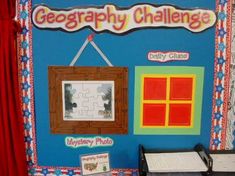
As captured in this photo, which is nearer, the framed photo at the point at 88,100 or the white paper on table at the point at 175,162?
the white paper on table at the point at 175,162

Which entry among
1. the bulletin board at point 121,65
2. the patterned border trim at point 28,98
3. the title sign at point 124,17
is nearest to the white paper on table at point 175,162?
the bulletin board at point 121,65

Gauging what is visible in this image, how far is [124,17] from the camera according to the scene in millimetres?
1458

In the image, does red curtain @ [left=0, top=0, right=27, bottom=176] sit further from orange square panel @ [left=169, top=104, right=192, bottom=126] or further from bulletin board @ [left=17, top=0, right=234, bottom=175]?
orange square panel @ [left=169, top=104, right=192, bottom=126]

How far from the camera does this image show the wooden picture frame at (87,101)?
59.4 inches

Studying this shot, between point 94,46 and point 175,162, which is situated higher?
point 94,46

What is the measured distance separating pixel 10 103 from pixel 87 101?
364 millimetres

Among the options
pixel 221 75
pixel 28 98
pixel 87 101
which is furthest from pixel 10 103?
pixel 221 75

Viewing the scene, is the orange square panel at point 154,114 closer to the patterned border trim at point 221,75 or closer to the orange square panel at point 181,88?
the orange square panel at point 181,88

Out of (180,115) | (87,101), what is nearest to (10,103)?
(87,101)

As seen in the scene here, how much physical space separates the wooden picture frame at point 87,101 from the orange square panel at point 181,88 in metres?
0.23

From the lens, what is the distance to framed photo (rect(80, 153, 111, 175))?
1.53 m

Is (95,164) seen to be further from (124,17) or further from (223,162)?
(124,17)

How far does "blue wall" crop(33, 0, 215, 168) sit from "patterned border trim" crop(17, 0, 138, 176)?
27 mm

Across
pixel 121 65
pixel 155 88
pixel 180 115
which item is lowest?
pixel 180 115
